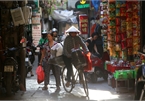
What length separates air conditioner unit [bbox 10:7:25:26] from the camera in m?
8.74

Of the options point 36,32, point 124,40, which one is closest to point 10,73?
point 124,40

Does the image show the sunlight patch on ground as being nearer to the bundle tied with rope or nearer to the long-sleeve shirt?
the bundle tied with rope

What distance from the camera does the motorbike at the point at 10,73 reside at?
27.2 feet

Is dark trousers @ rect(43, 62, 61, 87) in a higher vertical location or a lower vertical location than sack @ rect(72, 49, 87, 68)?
lower

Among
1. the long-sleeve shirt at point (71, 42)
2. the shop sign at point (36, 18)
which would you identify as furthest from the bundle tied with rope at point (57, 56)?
the shop sign at point (36, 18)

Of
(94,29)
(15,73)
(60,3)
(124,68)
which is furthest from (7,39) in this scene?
(60,3)

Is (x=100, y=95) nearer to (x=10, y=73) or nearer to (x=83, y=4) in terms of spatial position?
(x=10, y=73)

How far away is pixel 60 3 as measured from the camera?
28.2 metres

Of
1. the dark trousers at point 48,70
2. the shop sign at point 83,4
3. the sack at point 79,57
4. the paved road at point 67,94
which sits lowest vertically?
the paved road at point 67,94

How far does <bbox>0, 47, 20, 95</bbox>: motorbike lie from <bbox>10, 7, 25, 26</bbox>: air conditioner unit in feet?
2.67

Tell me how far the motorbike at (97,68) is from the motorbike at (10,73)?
3.17m

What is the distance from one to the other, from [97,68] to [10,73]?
384 centimetres

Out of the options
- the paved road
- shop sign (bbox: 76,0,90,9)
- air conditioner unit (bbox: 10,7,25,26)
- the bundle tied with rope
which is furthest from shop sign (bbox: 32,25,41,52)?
air conditioner unit (bbox: 10,7,25,26)

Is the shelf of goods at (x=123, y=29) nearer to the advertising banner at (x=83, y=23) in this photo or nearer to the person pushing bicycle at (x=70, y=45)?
the person pushing bicycle at (x=70, y=45)
